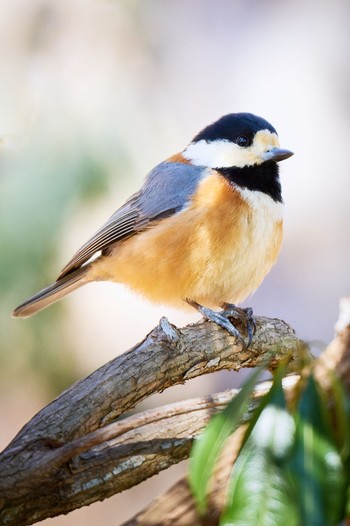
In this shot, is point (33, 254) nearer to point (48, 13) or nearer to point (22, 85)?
point (22, 85)

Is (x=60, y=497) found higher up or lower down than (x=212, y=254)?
lower down

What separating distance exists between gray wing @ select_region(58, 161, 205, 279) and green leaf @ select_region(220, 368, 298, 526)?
3.03ft

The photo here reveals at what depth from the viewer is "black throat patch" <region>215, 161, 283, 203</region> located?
168 cm

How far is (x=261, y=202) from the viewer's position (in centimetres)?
167

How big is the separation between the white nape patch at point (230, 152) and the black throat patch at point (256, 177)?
1 centimetres

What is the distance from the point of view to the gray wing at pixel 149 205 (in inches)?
68.0

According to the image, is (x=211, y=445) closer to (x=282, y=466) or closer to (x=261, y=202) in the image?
(x=282, y=466)

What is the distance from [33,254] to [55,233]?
0.08 meters

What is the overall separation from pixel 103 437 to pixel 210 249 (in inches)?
22.6

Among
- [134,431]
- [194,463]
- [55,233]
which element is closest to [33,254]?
[55,233]

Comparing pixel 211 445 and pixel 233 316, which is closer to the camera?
pixel 211 445

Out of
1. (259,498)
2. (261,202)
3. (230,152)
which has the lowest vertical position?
(259,498)

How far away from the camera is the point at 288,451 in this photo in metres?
0.80

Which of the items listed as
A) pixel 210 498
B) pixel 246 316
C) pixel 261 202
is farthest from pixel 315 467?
pixel 261 202
